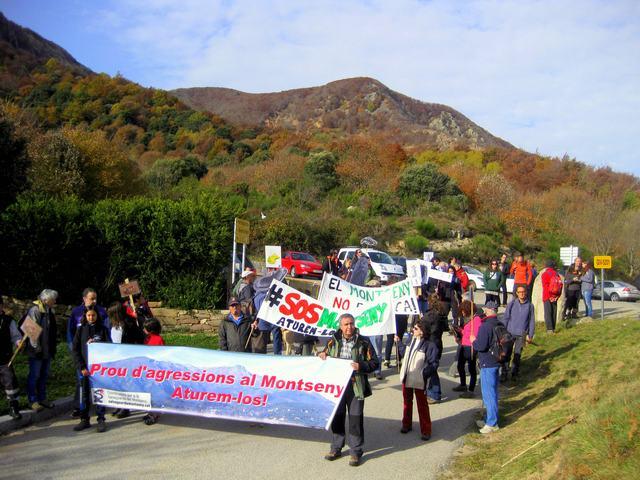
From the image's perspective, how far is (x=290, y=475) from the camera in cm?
640

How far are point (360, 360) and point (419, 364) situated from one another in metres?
1.13

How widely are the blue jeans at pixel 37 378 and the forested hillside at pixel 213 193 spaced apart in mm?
7553

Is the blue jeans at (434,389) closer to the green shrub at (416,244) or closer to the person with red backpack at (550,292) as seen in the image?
the person with red backpack at (550,292)

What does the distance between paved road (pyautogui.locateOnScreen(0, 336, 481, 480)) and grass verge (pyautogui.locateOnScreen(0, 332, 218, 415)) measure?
1.17 m

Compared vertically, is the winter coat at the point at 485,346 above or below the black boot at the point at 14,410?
above

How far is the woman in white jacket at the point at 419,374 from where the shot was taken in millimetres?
7738

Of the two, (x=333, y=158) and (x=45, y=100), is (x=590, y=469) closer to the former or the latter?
(x=333, y=158)

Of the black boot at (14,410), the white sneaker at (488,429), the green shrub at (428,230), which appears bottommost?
the white sneaker at (488,429)

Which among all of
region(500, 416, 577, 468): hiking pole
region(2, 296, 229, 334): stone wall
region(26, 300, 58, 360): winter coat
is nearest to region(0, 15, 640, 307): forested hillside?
region(2, 296, 229, 334): stone wall

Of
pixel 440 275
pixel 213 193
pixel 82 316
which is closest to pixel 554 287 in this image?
pixel 440 275

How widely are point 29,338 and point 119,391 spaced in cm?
156

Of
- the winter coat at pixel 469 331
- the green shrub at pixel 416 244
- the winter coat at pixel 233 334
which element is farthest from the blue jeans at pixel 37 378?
the green shrub at pixel 416 244

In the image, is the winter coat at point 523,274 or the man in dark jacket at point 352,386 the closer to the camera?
the man in dark jacket at point 352,386

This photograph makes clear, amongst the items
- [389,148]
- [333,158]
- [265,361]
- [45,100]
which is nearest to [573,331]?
[265,361]
